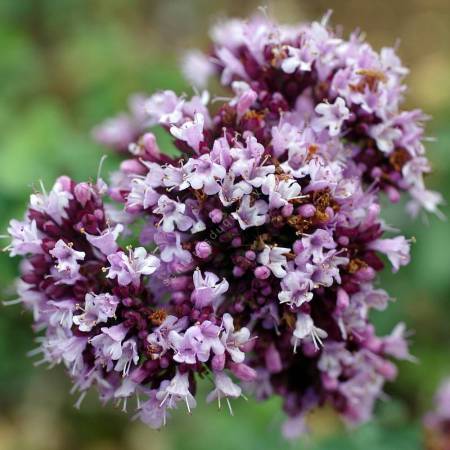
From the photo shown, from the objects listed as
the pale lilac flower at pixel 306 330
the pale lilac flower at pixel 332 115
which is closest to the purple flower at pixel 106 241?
the pale lilac flower at pixel 306 330

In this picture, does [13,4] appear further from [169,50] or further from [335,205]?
[335,205]

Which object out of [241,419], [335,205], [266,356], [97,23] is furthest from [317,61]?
[97,23]

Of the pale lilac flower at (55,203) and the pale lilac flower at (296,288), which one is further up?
the pale lilac flower at (55,203)

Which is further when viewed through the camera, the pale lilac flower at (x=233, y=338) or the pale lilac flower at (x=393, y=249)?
the pale lilac flower at (x=393, y=249)

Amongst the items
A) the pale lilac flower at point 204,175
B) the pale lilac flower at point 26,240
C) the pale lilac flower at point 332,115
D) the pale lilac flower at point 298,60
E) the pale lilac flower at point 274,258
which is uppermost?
the pale lilac flower at point 298,60

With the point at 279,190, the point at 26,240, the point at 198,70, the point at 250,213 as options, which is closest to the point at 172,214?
the point at 250,213

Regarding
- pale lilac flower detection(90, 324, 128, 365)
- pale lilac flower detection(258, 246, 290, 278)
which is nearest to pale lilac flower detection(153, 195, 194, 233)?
pale lilac flower detection(258, 246, 290, 278)

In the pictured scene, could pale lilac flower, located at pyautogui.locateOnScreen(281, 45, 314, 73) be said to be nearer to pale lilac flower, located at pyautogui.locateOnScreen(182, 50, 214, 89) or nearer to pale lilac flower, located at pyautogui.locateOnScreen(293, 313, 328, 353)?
pale lilac flower, located at pyautogui.locateOnScreen(182, 50, 214, 89)

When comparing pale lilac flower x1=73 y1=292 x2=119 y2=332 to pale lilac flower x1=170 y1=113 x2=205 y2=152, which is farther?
pale lilac flower x1=170 y1=113 x2=205 y2=152

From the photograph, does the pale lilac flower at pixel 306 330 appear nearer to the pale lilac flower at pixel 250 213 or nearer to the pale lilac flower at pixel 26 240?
the pale lilac flower at pixel 250 213
